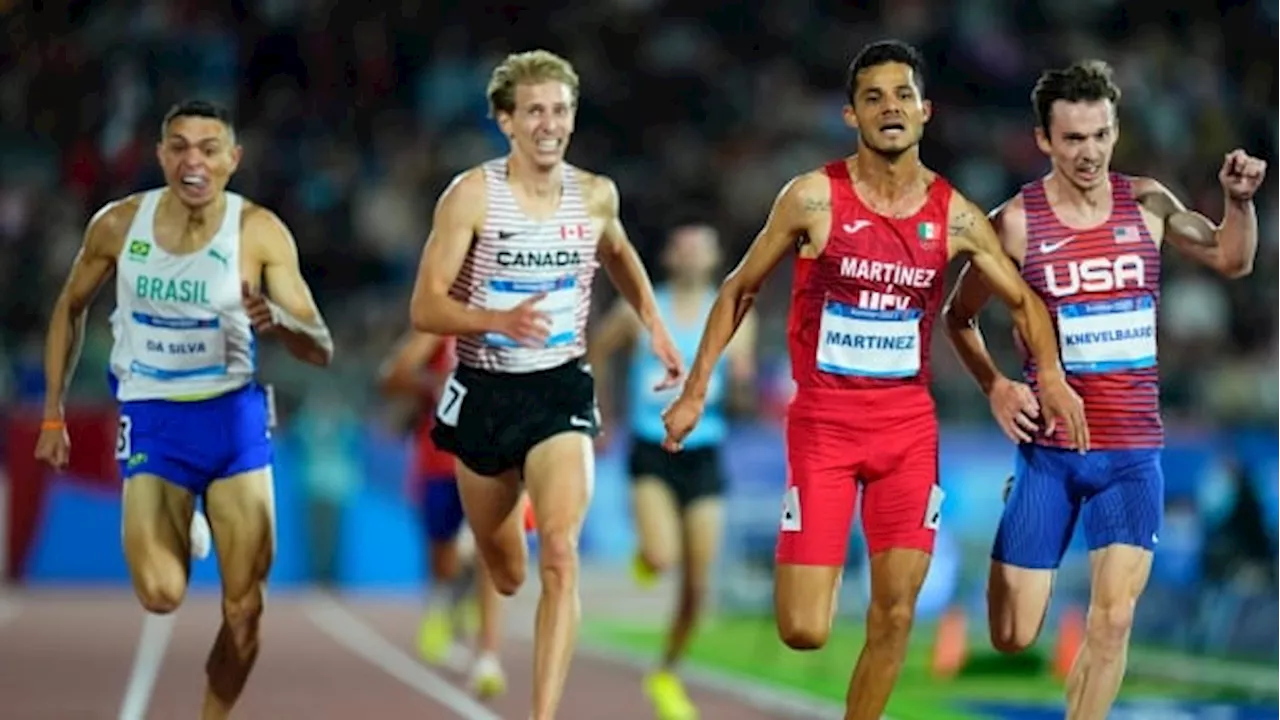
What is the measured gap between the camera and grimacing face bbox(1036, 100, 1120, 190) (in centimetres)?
1009

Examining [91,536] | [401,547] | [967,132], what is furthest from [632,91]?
[91,536]

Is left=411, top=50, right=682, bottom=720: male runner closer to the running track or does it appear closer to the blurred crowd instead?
the running track

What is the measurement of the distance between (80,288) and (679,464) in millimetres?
4667

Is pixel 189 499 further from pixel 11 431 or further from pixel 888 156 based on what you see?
pixel 11 431

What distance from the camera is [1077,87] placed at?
399 inches

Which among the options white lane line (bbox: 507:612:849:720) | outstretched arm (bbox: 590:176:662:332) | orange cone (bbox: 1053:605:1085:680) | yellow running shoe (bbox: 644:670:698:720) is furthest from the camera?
orange cone (bbox: 1053:605:1085:680)

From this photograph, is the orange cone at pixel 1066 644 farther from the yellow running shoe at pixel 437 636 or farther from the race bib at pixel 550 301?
the race bib at pixel 550 301

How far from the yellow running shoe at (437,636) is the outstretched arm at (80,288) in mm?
7112

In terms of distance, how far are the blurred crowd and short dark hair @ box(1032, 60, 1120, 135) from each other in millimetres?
13018

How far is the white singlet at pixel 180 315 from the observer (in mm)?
10578

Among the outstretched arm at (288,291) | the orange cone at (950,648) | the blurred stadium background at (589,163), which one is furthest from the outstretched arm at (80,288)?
the blurred stadium background at (589,163)

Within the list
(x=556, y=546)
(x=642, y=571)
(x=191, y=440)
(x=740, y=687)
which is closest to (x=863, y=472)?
(x=556, y=546)

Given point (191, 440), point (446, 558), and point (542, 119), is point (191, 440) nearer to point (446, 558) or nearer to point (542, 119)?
point (542, 119)

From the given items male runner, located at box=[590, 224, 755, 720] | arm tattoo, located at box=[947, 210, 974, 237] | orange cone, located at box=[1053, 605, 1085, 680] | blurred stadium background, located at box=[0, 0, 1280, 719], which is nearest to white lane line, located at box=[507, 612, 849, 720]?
male runner, located at box=[590, 224, 755, 720]
